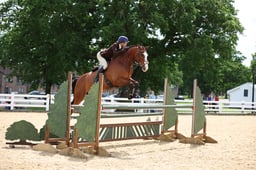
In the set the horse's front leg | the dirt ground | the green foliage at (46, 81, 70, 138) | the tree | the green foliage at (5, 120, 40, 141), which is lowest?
the dirt ground

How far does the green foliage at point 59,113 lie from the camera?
791cm

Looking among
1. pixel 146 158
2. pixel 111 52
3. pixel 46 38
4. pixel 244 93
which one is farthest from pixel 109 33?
pixel 244 93

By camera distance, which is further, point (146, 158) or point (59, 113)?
point (59, 113)

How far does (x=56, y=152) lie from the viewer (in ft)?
25.0

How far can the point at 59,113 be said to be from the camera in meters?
7.92

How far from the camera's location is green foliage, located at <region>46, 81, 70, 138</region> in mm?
7910

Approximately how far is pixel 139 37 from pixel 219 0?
30.2 feet

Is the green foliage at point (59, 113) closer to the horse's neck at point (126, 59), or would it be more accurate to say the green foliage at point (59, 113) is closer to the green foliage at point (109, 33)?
the horse's neck at point (126, 59)

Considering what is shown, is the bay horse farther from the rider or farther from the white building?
the white building

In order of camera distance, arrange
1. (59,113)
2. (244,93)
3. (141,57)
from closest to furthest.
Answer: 1. (59,113)
2. (141,57)
3. (244,93)

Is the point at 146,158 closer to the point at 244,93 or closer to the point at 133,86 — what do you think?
the point at 133,86

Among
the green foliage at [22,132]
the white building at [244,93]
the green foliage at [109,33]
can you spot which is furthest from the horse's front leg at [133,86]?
the white building at [244,93]

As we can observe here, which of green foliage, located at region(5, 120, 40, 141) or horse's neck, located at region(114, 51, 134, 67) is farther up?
horse's neck, located at region(114, 51, 134, 67)

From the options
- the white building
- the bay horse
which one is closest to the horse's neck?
the bay horse
